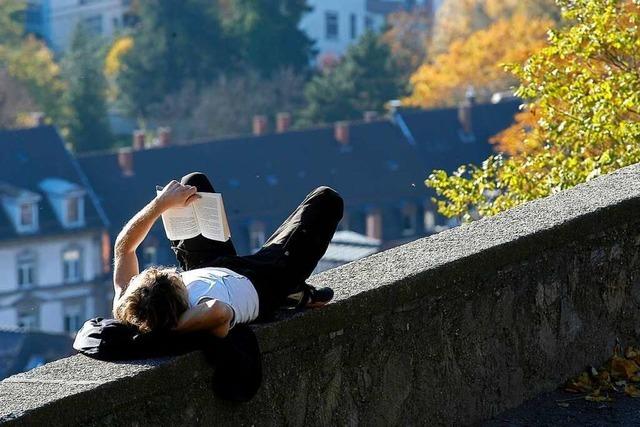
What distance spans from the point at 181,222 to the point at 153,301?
85 centimetres

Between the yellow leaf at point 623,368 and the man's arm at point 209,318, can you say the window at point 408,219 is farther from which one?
the man's arm at point 209,318

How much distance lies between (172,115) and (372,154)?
1701cm

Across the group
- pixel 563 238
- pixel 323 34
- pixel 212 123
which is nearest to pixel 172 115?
pixel 212 123

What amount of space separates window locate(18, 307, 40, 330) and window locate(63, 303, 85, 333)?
1.36 metres

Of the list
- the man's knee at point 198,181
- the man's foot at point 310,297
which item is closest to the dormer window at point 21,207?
the man's knee at point 198,181

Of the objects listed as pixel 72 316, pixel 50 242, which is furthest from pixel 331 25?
pixel 50 242

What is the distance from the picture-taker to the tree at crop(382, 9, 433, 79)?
107 m

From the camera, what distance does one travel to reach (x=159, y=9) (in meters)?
99.2

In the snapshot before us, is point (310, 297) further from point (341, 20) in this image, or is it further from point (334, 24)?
point (341, 20)

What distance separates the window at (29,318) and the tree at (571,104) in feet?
229

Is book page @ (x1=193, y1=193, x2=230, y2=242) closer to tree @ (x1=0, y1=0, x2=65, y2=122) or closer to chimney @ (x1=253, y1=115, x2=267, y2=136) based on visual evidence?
chimney @ (x1=253, y1=115, x2=267, y2=136)

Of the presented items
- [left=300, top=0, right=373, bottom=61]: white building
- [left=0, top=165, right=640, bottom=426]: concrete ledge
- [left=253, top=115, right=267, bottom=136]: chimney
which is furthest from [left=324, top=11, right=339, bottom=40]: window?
[left=0, top=165, right=640, bottom=426]: concrete ledge

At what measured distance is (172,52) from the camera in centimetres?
10019

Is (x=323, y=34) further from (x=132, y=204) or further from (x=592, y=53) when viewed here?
(x=592, y=53)
